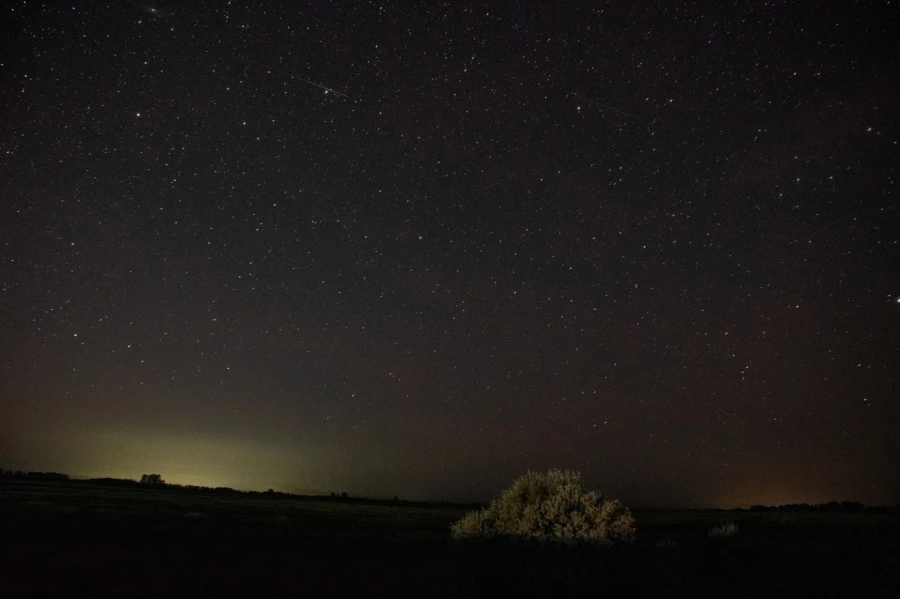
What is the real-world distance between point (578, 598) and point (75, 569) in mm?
8110

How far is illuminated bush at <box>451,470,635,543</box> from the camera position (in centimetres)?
1395

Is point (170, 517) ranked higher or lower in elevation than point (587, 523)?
lower

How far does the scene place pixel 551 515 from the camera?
14.3 m

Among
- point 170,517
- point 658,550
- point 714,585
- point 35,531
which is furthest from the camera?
point 170,517

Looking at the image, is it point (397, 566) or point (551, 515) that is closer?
point (397, 566)

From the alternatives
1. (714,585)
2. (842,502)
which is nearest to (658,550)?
(714,585)

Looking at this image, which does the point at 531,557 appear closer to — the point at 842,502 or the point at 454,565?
the point at 454,565

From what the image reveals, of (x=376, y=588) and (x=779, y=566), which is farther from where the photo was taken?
(x=779, y=566)

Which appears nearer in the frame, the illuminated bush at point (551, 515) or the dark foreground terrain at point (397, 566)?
the dark foreground terrain at point (397, 566)

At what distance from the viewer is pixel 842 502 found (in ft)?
165

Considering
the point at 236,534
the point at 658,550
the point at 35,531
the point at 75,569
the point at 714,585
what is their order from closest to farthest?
the point at 75,569 → the point at 714,585 → the point at 658,550 → the point at 35,531 → the point at 236,534

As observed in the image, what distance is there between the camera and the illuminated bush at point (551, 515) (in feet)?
45.8

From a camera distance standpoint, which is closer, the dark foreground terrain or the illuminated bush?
the dark foreground terrain

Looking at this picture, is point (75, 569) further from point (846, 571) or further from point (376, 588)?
point (846, 571)
